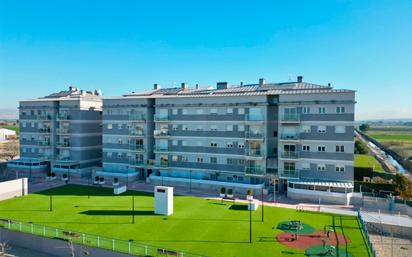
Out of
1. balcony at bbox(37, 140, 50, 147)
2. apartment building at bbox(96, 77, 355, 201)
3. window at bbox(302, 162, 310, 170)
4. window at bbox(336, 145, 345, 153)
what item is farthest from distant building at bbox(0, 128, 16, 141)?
window at bbox(336, 145, 345, 153)

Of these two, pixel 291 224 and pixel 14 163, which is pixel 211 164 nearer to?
pixel 291 224

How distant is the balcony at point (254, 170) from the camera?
3981cm

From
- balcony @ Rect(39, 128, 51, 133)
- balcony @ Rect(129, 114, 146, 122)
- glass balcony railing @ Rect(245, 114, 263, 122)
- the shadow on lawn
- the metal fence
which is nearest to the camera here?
the metal fence

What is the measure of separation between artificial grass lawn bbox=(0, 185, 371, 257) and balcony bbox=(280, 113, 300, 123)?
11803 mm

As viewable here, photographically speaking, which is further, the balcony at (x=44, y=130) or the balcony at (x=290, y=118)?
the balcony at (x=44, y=130)

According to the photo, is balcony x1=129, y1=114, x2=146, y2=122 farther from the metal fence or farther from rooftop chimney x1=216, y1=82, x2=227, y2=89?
the metal fence

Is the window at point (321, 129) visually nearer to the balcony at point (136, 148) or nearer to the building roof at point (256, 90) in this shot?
the building roof at point (256, 90)

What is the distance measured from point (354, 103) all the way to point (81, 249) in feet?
108

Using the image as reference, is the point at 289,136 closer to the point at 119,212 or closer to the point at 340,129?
the point at 340,129

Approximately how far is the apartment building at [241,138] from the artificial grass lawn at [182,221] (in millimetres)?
7255

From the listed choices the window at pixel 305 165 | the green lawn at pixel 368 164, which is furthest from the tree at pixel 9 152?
the green lawn at pixel 368 164

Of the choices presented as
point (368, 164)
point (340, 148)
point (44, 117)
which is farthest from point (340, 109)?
point (44, 117)

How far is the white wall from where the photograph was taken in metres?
35.7

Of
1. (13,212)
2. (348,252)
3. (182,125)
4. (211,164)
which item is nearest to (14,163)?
(13,212)
